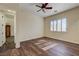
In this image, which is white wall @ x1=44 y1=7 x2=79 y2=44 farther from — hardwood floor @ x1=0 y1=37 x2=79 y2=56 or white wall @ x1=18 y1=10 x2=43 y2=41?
white wall @ x1=18 y1=10 x2=43 y2=41

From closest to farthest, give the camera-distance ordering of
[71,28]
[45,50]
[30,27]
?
1. [45,50]
2. [71,28]
3. [30,27]

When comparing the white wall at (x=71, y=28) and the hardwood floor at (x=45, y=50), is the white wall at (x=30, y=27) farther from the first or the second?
the white wall at (x=71, y=28)

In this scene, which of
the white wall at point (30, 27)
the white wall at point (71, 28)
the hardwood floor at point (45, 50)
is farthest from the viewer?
the white wall at point (30, 27)

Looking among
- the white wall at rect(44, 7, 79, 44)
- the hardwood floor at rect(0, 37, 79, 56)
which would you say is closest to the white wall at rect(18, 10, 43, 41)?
the hardwood floor at rect(0, 37, 79, 56)

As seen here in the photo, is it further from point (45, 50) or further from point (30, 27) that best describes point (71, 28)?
point (30, 27)

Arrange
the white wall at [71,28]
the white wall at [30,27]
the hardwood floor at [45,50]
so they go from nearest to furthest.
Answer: the hardwood floor at [45,50]
the white wall at [71,28]
the white wall at [30,27]

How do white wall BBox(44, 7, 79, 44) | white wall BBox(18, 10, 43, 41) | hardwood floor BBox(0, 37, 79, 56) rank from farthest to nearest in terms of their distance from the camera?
white wall BBox(18, 10, 43, 41) → white wall BBox(44, 7, 79, 44) → hardwood floor BBox(0, 37, 79, 56)

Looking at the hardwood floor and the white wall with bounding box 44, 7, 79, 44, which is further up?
the white wall with bounding box 44, 7, 79, 44

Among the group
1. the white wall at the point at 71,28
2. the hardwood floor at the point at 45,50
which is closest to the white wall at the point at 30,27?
the hardwood floor at the point at 45,50

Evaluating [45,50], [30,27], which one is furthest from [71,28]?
[30,27]

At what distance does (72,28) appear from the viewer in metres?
4.61

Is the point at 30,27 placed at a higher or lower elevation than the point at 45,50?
higher

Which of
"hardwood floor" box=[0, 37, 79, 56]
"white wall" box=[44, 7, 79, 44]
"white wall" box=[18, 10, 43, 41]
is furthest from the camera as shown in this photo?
"white wall" box=[18, 10, 43, 41]

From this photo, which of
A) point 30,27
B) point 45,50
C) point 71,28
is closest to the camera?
point 45,50
